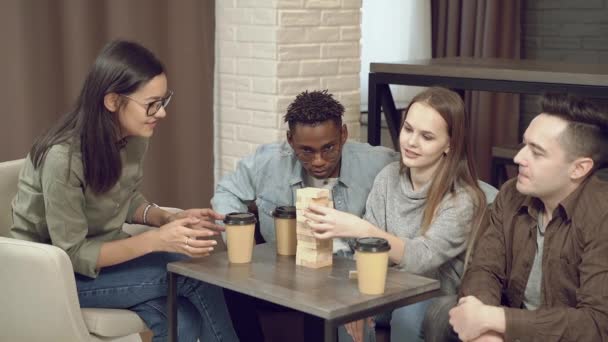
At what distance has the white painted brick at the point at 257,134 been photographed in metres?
3.73

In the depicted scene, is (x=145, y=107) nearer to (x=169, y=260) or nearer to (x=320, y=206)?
(x=169, y=260)

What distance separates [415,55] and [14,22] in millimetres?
2332

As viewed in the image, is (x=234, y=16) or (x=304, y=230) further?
(x=234, y=16)

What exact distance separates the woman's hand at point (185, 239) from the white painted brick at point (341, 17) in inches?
66.0

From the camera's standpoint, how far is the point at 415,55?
488cm

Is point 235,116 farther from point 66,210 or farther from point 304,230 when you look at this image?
point 304,230

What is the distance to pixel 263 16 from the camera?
3.67 meters

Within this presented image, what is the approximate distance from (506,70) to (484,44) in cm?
183

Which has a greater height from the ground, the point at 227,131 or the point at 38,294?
the point at 227,131

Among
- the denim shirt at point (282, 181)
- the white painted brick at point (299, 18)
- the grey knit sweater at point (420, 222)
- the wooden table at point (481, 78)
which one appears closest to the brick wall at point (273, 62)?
the white painted brick at point (299, 18)

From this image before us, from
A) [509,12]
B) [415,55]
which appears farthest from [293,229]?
[509,12]

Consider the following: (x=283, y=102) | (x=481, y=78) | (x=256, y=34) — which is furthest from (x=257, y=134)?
(x=481, y=78)

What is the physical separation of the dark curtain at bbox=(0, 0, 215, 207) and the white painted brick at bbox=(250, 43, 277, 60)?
199 mm

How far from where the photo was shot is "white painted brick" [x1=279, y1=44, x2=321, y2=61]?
3660 mm
